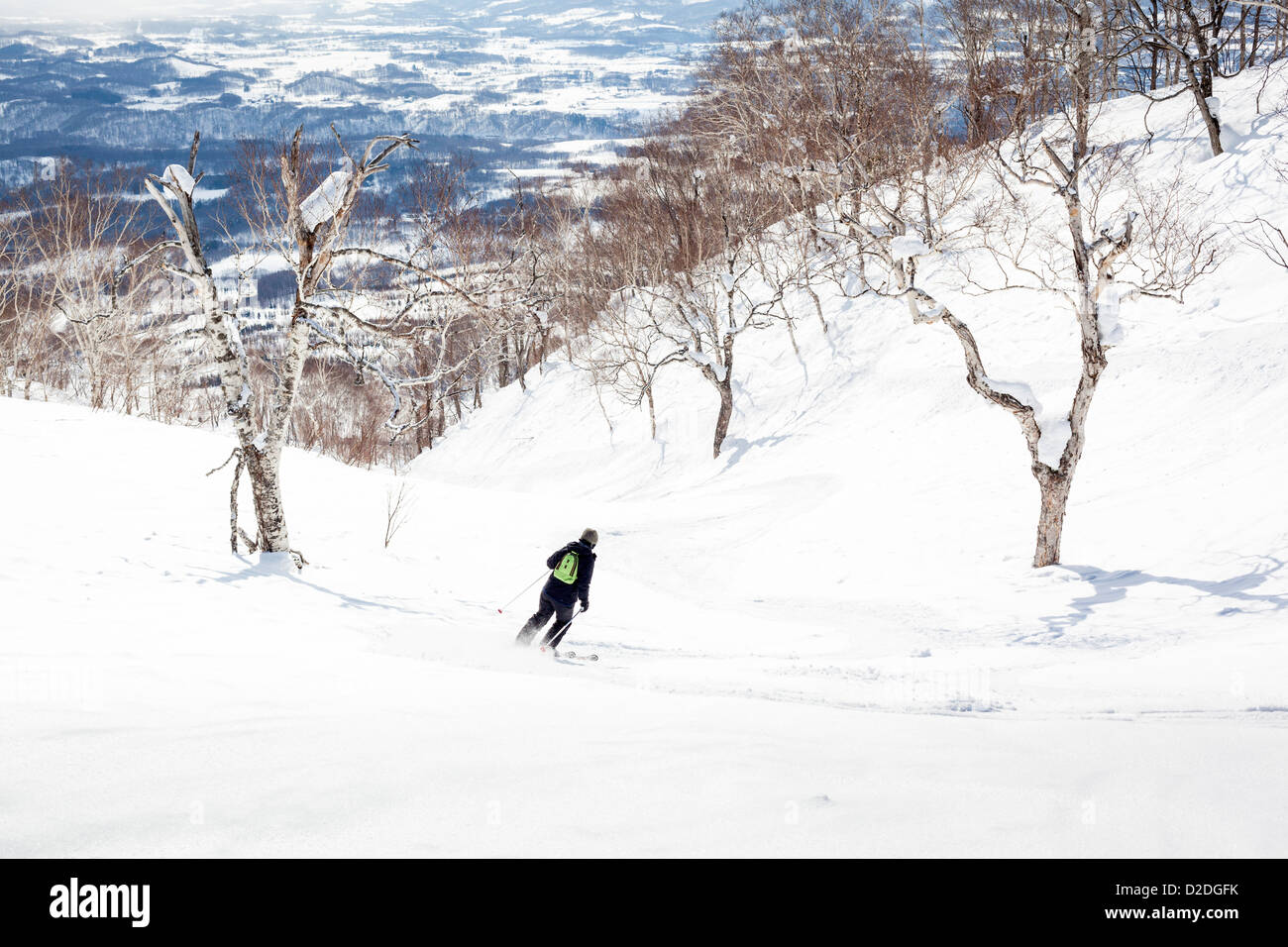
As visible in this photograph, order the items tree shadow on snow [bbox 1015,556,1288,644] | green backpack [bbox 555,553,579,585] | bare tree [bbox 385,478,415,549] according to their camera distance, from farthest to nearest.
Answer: bare tree [bbox 385,478,415,549], tree shadow on snow [bbox 1015,556,1288,644], green backpack [bbox 555,553,579,585]

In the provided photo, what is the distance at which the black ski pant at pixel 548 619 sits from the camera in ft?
26.3

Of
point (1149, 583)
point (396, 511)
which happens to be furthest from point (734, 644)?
point (396, 511)

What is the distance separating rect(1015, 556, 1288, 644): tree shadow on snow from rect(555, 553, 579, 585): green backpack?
5003mm

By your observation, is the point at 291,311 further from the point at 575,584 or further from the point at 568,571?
the point at 575,584

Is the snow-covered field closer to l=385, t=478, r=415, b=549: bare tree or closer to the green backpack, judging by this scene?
l=385, t=478, r=415, b=549: bare tree

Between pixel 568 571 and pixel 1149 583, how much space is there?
7436 mm

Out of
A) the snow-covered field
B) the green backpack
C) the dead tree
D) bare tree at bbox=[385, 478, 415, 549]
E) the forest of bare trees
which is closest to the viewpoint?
the snow-covered field

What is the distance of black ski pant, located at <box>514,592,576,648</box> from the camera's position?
8.02 metres

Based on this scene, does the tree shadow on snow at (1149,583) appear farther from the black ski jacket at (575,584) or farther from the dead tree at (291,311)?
the dead tree at (291,311)

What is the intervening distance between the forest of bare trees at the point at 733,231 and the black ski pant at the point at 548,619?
3.00 metres

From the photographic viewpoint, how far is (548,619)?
8094mm

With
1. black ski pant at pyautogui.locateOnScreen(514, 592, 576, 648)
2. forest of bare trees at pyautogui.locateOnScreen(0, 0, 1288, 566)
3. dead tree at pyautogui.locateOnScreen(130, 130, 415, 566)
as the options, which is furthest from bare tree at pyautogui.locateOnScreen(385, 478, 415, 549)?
black ski pant at pyautogui.locateOnScreen(514, 592, 576, 648)

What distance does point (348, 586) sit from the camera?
9586mm
